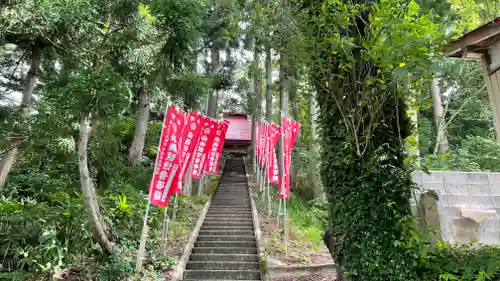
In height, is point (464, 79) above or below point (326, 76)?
above

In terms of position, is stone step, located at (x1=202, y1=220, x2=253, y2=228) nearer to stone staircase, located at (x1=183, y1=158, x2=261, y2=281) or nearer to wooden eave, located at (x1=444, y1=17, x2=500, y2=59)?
stone staircase, located at (x1=183, y1=158, x2=261, y2=281)

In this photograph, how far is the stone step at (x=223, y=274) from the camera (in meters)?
6.77

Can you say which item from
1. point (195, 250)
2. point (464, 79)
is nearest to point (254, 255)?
point (195, 250)

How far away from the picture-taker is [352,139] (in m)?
3.28

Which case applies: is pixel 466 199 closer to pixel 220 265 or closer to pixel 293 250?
pixel 293 250

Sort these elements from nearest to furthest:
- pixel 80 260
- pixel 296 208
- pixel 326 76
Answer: pixel 326 76, pixel 80 260, pixel 296 208

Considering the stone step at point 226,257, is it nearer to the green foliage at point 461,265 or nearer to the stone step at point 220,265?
the stone step at point 220,265

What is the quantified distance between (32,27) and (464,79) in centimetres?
1223

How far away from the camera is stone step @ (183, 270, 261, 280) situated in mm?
6770

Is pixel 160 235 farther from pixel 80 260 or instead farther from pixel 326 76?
pixel 326 76

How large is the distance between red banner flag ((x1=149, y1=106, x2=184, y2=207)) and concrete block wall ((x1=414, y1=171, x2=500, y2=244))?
504 centimetres

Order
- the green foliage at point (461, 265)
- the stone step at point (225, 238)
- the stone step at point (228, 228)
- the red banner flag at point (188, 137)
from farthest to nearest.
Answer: the stone step at point (228, 228) < the stone step at point (225, 238) < the red banner flag at point (188, 137) < the green foliage at point (461, 265)

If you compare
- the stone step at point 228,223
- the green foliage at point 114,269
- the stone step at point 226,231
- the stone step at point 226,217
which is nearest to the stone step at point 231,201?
the stone step at point 226,217

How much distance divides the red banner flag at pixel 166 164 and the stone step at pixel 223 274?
5.13 feet
